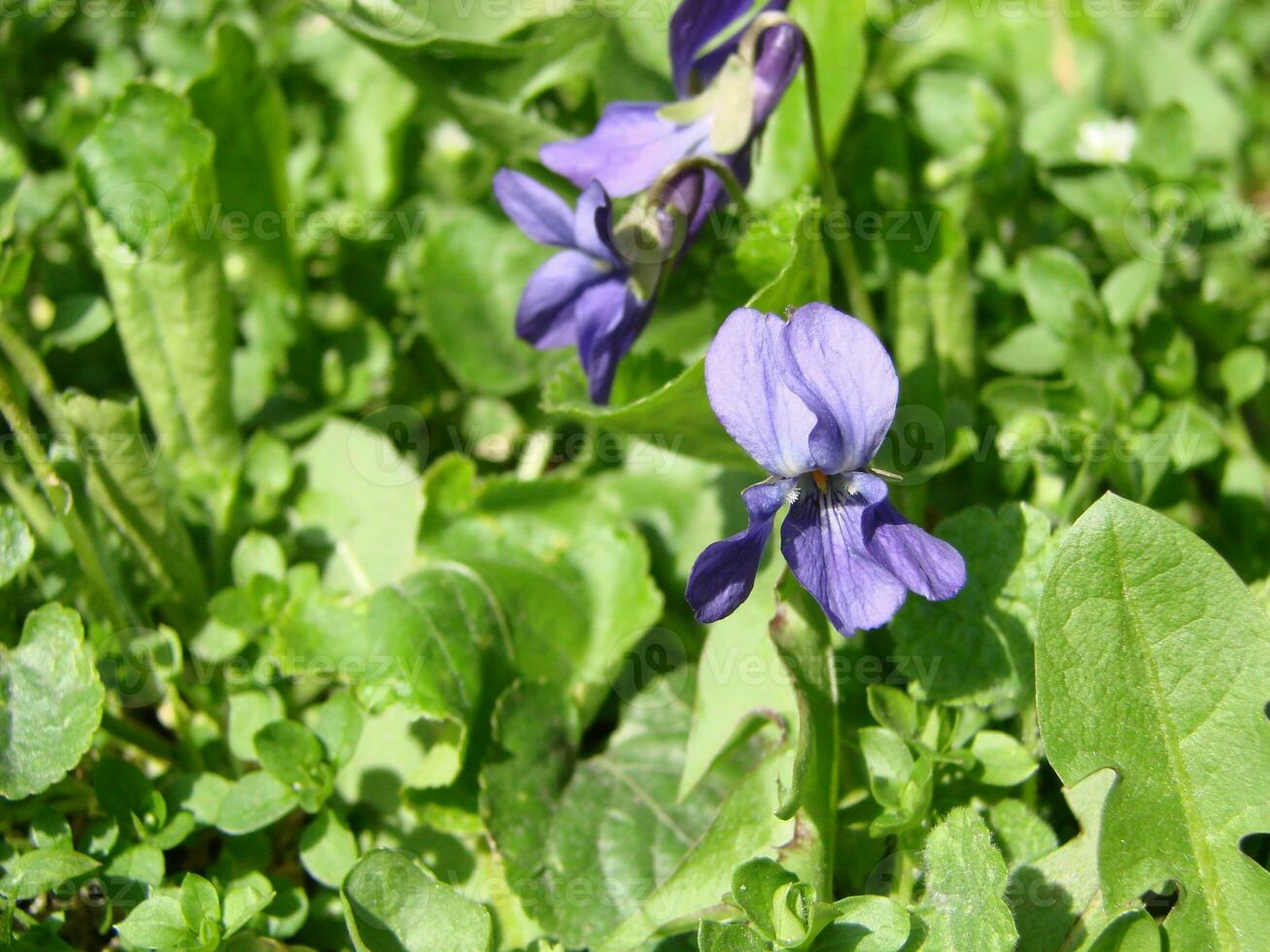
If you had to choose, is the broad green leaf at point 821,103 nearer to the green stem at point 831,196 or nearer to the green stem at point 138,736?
the green stem at point 831,196

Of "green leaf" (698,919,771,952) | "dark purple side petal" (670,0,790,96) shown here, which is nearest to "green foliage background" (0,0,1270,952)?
"green leaf" (698,919,771,952)

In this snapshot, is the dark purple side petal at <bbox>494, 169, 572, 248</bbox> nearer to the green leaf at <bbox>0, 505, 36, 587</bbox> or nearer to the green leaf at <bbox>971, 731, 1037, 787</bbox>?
the green leaf at <bbox>0, 505, 36, 587</bbox>

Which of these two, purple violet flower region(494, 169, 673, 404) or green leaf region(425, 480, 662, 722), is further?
green leaf region(425, 480, 662, 722)

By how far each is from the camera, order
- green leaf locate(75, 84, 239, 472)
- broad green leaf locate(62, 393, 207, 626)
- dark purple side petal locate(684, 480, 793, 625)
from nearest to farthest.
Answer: dark purple side petal locate(684, 480, 793, 625) → broad green leaf locate(62, 393, 207, 626) → green leaf locate(75, 84, 239, 472)

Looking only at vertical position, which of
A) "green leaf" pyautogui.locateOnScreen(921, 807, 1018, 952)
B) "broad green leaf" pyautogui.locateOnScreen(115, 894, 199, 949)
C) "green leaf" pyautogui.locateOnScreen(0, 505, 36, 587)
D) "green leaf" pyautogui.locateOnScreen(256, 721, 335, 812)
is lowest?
"green leaf" pyautogui.locateOnScreen(256, 721, 335, 812)

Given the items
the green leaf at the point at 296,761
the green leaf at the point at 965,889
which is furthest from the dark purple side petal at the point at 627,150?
the green leaf at the point at 965,889

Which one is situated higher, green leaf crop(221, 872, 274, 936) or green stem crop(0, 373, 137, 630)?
green stem crop(0, 373, 137, 630)

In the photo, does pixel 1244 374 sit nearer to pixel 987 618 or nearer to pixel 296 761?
pixel 987 618
